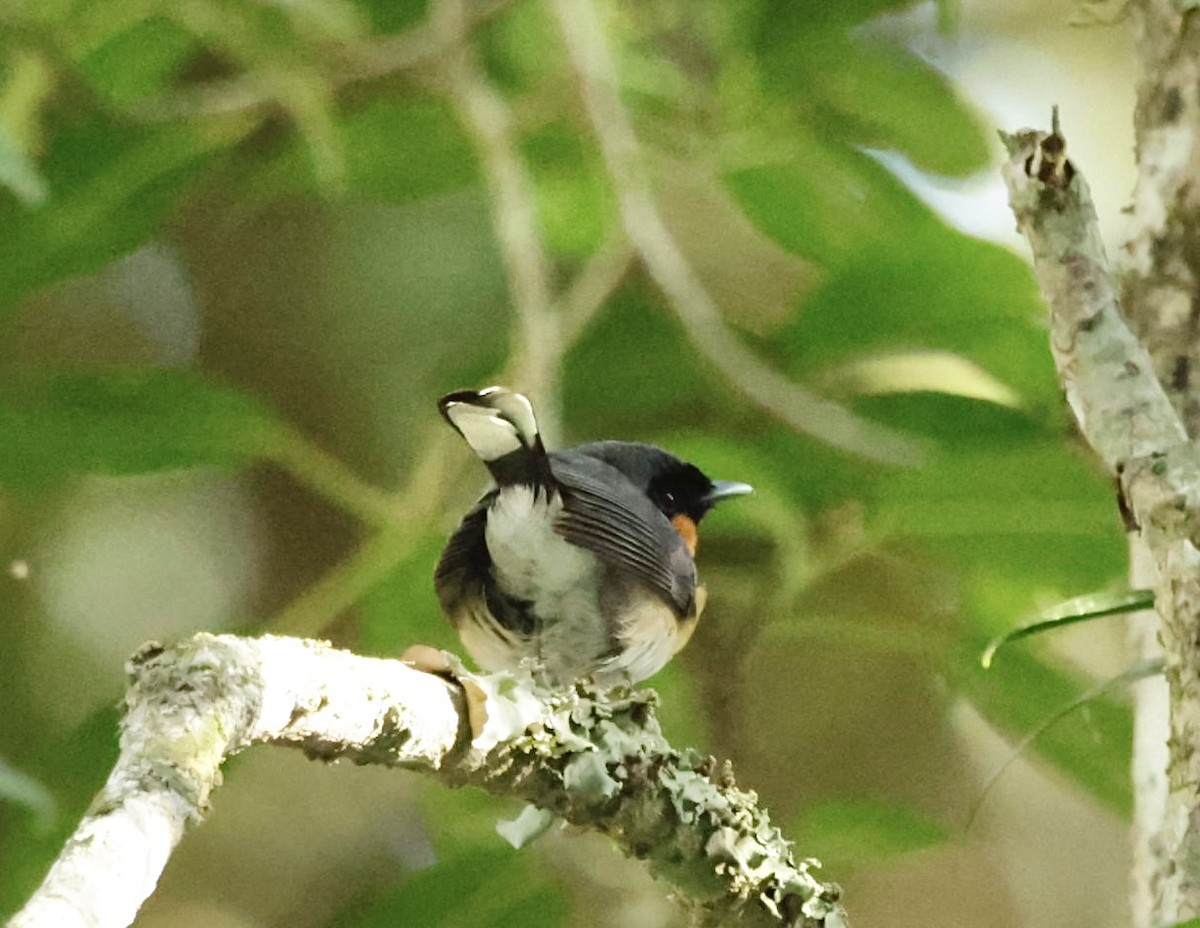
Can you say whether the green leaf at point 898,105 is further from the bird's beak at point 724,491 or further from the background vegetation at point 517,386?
the bird's beak at point 724,491

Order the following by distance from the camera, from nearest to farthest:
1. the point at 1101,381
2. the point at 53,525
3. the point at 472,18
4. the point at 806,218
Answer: the point at 1101,381
the point at 806,218
the point at 472,18
the point at 53,525

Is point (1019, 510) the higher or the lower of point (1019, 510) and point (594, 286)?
the lower

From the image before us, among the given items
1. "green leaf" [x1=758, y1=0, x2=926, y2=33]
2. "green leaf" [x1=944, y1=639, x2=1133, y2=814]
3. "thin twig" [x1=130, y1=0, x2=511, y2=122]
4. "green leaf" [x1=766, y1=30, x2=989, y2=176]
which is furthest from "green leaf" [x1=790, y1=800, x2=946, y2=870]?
"thin twig" [x1=130, y1=0, x2=511, y2=122]

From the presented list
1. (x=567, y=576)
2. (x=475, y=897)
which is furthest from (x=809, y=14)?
(x=475, y=897)

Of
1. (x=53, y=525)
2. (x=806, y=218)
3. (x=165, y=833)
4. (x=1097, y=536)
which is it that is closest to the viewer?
(x=165, y=833)

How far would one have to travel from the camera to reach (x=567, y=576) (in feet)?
3.73

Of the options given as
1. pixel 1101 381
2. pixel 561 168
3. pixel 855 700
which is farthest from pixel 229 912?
pixel 1101 381

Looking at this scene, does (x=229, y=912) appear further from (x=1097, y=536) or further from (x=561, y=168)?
(x=1097, y=536)

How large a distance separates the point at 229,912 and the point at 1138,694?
170 cm

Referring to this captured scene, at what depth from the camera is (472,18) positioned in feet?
5.15

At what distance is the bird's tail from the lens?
0.78 metres

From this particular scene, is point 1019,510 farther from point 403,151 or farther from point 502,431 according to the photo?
point 403,151

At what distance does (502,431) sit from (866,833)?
674mm

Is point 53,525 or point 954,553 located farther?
point 53,525
